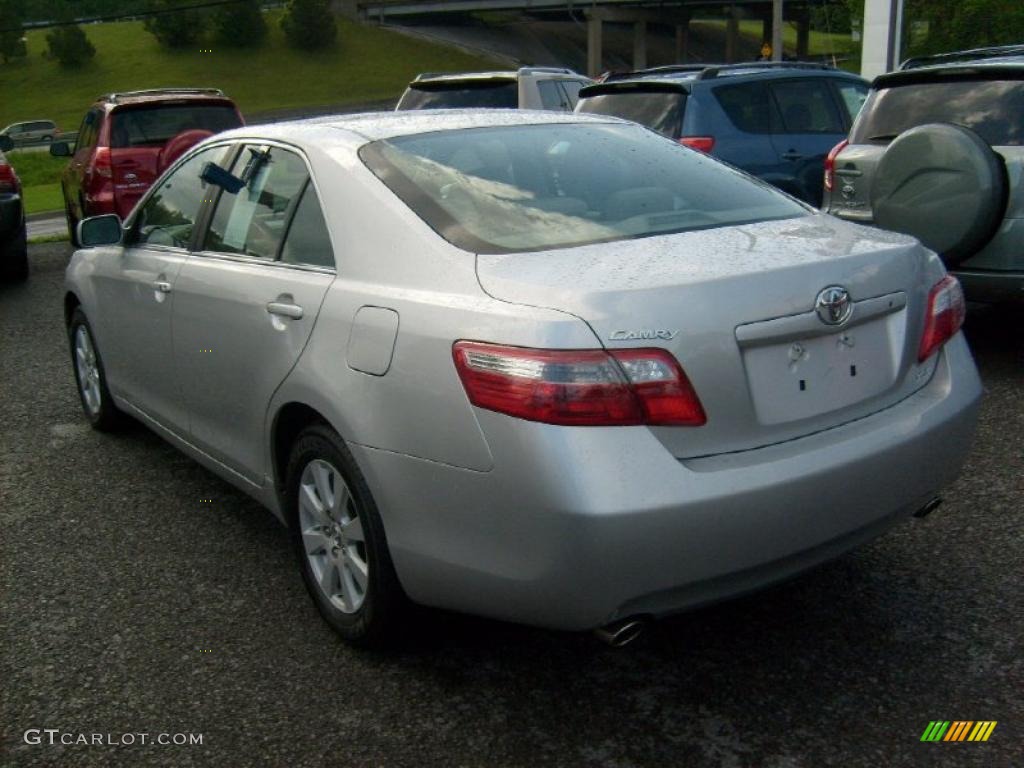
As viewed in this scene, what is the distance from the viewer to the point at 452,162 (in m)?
3.66

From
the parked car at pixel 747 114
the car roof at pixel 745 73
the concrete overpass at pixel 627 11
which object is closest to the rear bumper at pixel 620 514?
the parked car at pixel 747 114

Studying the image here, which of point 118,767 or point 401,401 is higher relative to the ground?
point 401,401

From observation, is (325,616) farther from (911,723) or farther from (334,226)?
(911,723)

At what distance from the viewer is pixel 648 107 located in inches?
368

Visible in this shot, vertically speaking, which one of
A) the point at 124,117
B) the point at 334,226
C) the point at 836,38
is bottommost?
the point at 836,38

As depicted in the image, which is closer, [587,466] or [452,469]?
[587,466]

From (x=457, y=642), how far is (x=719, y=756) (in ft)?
3.13

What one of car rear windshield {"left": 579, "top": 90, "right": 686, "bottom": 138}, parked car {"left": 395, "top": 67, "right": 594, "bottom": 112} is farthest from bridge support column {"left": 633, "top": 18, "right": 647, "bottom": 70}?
car rear windshield {"left": 579, "top": 90, "right": 686, "bottom": 138}

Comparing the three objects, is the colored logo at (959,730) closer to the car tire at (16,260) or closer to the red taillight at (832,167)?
the red taillight at (832,167)

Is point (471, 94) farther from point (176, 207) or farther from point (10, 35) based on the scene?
point (10, 35)

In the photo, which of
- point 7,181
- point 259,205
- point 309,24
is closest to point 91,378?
point 259,205

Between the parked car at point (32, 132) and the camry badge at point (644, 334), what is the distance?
181ft

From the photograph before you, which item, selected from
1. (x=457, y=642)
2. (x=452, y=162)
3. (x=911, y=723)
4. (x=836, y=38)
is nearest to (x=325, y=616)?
(x=457, y=642)

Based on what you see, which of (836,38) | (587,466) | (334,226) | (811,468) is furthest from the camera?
(836,38)
